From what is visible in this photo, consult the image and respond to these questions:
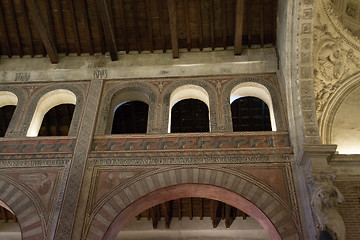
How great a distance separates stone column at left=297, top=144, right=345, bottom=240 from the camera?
6461 millimetres

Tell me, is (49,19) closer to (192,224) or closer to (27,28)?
(27,28)

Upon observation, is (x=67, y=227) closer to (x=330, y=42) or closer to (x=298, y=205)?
(x=298, y=205)

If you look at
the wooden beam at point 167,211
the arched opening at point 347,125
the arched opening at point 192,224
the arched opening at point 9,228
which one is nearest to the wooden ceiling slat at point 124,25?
the wooden beam at point 167,211

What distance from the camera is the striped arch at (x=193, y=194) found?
720 cm

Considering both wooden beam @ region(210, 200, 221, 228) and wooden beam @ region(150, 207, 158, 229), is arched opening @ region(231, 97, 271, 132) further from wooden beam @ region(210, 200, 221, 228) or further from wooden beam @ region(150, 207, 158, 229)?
wooden beam @ region(150, 207, 158, 229)

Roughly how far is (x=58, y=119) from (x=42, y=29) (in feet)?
10.1

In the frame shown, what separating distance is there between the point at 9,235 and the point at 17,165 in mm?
5312

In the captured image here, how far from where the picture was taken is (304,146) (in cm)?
727

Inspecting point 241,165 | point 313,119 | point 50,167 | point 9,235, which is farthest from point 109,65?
point 9,235

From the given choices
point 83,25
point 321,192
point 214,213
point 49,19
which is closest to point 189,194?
point 321,192

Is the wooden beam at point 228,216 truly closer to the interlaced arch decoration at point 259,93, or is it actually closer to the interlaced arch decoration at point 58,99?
the interlaced arch decoration at point 259,93

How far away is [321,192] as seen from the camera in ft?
22.0

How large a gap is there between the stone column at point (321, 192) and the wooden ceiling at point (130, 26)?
378cm

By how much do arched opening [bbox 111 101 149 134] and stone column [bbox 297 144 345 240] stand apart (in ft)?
17.7
